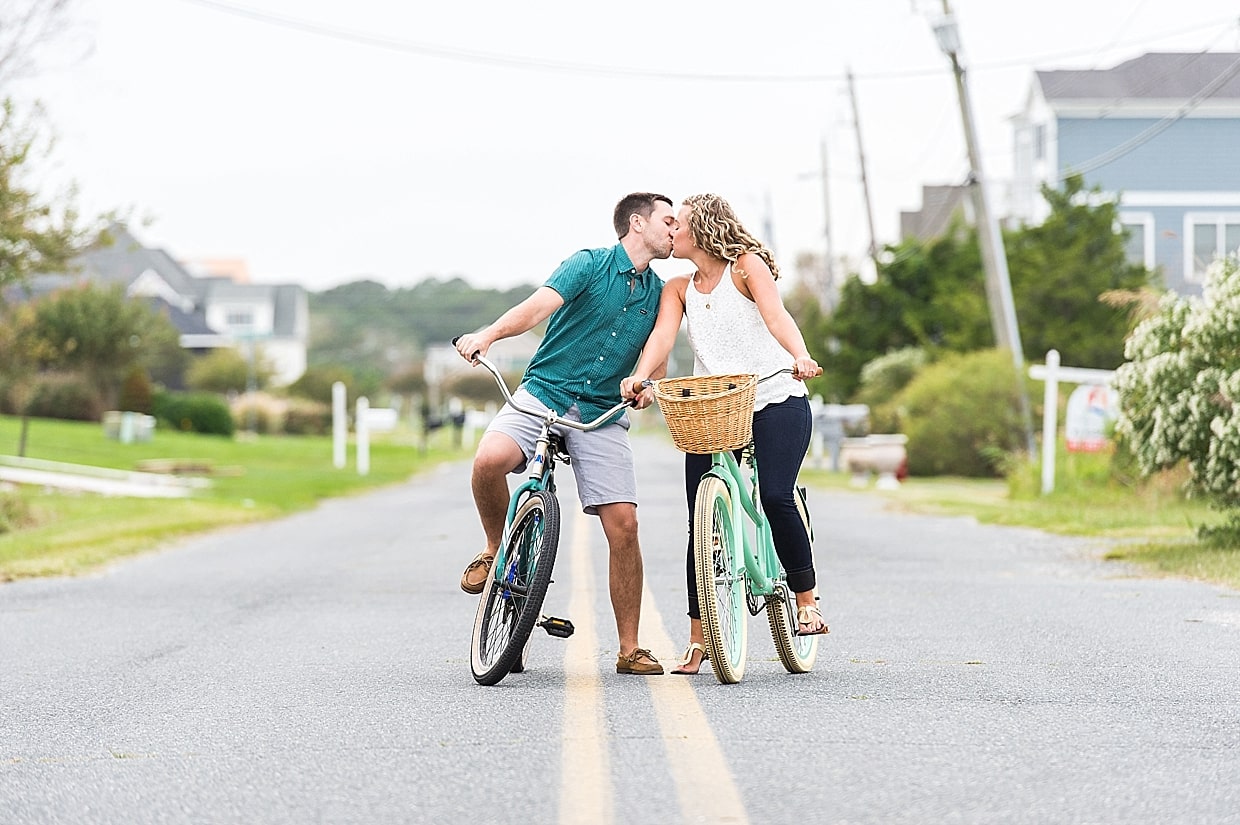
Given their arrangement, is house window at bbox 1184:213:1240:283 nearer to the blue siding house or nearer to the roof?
the blue siding house

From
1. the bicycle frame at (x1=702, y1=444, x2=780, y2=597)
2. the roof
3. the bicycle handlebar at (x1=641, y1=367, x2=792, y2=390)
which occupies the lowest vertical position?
the bicycle frame at (x1=702, y1=444, x2=780, y2=597)

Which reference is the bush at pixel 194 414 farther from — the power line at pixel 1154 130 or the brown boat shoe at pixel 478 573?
the brown boat shoe at pixel 478 573

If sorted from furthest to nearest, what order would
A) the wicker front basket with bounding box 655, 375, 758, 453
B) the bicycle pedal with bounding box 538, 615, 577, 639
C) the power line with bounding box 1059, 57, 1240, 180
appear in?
the power line with bounding box 1059, 57, 1240, 180 → the bicycle pedal with bounding box 538, 615, 577, 639 → the wicker front basket with bounding box 655, 375, 758, 453

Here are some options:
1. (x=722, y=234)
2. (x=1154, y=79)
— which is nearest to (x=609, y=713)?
(x=722, y=234)

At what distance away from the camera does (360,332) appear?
427ft

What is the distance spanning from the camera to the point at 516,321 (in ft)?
22.7

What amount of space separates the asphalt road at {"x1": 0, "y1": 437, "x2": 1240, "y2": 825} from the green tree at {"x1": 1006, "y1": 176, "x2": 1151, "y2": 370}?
71.8ft

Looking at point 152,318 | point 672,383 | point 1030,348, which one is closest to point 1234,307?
point 672,383

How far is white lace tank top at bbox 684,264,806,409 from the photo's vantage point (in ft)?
23.0

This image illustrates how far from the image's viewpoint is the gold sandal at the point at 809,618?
7.05 metres

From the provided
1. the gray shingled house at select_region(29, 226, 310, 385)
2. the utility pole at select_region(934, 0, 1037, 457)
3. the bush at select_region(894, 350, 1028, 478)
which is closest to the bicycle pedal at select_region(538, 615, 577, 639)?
the utility pole at select_region(934, 0, 1037, 457)

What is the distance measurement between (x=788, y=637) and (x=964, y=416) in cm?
2440

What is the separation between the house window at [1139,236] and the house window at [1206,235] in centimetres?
365

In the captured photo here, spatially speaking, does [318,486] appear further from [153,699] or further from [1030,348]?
[153,699]
